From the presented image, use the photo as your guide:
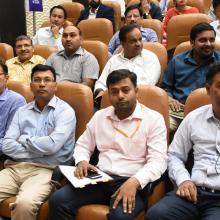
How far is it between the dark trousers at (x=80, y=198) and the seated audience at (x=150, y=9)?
11.1ft

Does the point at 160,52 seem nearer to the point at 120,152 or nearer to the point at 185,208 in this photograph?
the point at 120,152

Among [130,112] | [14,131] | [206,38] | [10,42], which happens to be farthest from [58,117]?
[10,42]

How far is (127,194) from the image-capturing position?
208cm

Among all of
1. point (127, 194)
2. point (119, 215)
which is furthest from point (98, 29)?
point (119, 215)

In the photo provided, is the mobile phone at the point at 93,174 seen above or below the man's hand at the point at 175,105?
below

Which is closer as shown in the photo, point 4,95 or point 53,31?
point 4,95

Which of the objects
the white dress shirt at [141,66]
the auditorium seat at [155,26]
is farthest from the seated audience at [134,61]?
the auditorium seat at [155,26]

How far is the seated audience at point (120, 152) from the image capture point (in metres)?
2.16

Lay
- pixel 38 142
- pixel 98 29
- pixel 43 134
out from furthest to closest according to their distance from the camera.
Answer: pixel 98 29, pixel 43 134, pixel 38 142

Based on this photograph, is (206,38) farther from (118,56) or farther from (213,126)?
(213,126)

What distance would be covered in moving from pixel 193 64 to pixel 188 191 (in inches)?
49.8

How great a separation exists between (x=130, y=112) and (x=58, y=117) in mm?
502

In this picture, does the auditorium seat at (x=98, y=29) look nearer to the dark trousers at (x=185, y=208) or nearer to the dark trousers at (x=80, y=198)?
the dark trousers at (x=80, y=198)

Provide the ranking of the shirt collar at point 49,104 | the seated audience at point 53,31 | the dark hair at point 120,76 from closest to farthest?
the dark hair at point 120,76, the shirt collar at point 49,104, the seated audience at point 53,31
